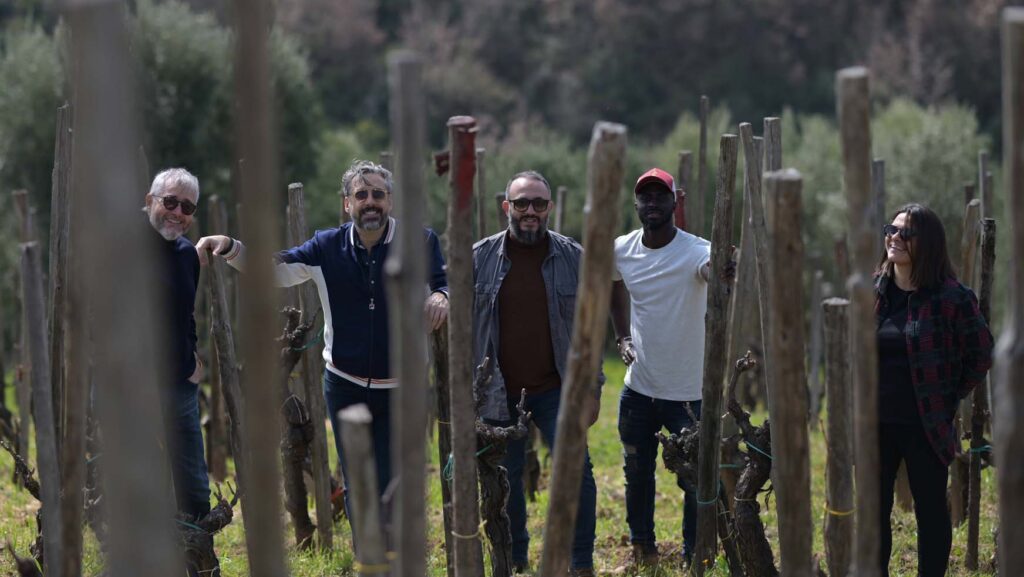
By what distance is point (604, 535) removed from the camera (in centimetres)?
627

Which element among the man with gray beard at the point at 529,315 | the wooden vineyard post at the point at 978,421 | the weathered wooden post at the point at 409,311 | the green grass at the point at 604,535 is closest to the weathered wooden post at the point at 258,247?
the weathered wooden post at the point at 409,311

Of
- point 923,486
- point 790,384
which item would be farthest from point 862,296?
point 923,486

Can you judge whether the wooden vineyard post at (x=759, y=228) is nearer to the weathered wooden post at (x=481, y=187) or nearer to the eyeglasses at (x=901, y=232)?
the eyeglasses at (x=901, y=232)

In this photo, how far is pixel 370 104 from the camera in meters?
31.9

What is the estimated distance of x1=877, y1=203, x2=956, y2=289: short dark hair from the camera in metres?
4.33

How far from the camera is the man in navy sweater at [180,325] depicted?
4.44 meters

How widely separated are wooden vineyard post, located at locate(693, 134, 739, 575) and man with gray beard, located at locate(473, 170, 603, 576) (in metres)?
0.49

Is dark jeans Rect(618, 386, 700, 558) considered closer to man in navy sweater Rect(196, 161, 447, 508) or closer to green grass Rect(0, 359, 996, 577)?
green grass Rect(0, 359, 996, 577)

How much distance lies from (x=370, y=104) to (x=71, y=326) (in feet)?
95.8

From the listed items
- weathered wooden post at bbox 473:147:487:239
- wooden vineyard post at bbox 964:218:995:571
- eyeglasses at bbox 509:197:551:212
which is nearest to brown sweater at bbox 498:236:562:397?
eyeglasses at bbox 509:197:551:212

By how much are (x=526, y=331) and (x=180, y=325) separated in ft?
4.59

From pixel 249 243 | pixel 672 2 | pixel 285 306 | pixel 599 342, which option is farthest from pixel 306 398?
pixel 672 2

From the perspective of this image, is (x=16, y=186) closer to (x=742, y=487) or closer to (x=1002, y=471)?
(x=742, y=487)

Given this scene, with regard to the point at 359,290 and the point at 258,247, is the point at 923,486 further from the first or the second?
the point at 258,247
